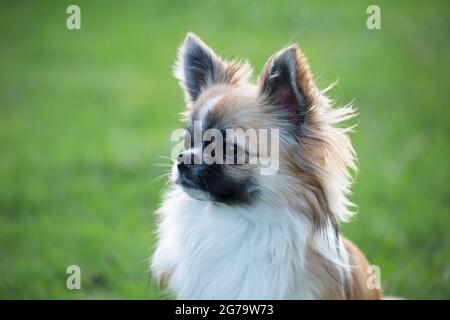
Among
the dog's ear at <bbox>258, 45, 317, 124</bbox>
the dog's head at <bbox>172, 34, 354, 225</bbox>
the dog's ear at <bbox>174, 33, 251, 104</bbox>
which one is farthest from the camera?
the dog's ear at <bbox>174, 33, 251, 104</bbox>

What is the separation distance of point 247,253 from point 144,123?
17.5 ft

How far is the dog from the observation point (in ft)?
12.9

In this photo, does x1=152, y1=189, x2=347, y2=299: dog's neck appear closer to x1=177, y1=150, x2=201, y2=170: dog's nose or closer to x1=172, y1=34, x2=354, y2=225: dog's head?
x1=172, y1=34, x2=354, y2=225: dog's head

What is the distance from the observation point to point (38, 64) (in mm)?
10828

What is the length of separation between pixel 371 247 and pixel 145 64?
6138 mm

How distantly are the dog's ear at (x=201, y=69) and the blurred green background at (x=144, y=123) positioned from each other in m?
0.84

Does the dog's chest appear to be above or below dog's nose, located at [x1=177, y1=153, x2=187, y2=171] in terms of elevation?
below

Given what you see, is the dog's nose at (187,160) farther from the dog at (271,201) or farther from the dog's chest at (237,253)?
the dog's chest at (237,253)

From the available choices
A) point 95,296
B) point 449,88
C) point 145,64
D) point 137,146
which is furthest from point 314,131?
point 145,64

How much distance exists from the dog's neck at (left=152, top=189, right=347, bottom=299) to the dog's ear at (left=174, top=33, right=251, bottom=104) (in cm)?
79

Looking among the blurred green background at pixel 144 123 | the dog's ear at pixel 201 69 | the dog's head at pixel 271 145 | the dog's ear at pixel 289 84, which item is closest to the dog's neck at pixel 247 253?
the dog's head at pixel 271 145

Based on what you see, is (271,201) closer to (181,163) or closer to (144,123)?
(181,163)

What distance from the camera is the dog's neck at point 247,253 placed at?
3.97m

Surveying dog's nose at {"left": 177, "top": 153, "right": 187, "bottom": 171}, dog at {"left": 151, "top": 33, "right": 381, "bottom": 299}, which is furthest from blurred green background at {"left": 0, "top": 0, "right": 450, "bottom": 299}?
dog's nose at {"left": 177, "top": 153, "right": 187, "bottom": 171}
